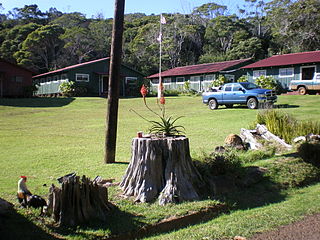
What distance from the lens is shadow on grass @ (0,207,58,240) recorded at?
349cm

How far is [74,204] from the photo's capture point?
3.98 m

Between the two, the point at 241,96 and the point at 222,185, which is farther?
the point at 241,96

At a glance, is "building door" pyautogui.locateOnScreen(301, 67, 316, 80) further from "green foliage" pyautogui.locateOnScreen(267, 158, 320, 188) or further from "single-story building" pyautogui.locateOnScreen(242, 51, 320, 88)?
"green foliage" pyautogui.locateOnScreen(267, 158, 320, 188)

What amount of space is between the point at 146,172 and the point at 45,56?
59.3 meters

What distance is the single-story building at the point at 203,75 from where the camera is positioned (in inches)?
1457

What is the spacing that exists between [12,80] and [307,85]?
28.1 meters

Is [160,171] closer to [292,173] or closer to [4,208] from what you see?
[4,208]

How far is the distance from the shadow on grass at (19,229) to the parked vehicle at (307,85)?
26758 mm

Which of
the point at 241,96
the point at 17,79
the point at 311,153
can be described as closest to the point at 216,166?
the point at 311,153

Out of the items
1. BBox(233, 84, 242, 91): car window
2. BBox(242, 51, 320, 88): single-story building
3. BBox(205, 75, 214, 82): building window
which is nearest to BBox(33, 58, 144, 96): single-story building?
BBox(205, 75, 214, 82): building window

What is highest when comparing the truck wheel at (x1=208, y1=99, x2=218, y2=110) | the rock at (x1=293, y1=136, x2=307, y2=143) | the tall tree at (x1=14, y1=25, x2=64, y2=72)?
the tall tree at (x1=14, y1=25, x2=64, y2=72)

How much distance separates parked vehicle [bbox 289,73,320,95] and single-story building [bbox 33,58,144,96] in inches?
718

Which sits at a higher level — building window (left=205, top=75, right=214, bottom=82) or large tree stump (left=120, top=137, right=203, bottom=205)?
building window (left=205, top=75, right=214, bottom=82)

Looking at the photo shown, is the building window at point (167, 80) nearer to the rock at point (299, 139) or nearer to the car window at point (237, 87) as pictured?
the car window at point (237, 87)
